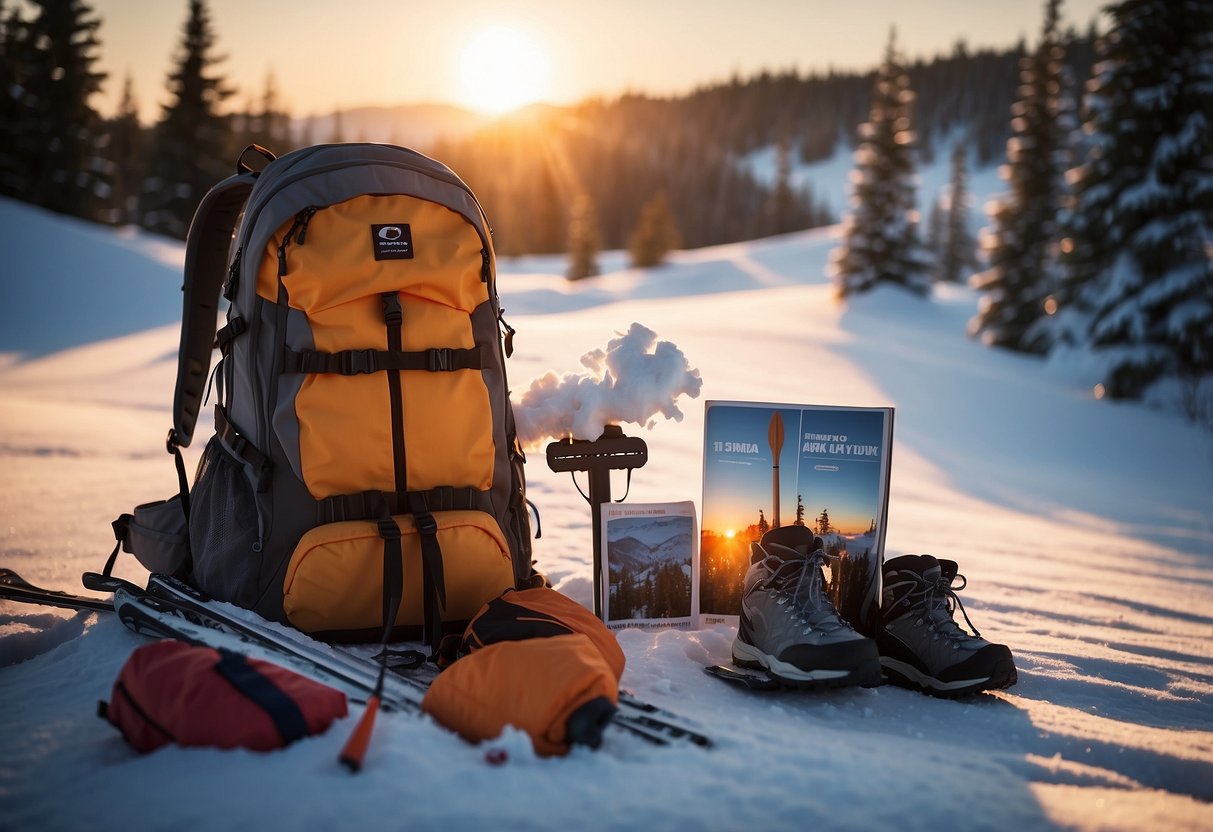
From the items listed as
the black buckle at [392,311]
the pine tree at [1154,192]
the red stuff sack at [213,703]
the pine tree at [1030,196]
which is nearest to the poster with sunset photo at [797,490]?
the black buckle at [392,311]

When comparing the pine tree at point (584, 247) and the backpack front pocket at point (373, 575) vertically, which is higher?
the pine tree at point (584, 247)

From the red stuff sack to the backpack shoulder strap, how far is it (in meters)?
1.21

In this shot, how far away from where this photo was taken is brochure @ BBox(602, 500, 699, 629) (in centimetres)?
246

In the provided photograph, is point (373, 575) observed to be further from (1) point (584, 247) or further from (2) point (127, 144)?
(2) point (127, 144)

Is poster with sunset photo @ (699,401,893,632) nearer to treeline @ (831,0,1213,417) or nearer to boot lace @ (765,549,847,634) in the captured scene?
boot lace @ (765,549,847,634)

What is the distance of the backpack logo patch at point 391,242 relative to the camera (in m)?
2.16

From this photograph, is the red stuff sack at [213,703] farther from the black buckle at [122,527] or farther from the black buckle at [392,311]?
the black buckle at [122,527]

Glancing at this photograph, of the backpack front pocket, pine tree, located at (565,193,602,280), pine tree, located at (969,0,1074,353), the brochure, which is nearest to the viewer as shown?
the backpack front pocket

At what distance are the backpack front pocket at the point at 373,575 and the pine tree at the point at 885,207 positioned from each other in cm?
1622

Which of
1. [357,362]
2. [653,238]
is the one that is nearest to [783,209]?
[653,238]

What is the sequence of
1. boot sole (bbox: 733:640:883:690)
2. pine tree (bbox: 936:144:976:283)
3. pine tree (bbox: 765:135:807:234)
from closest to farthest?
boot sole (bbox: 733:640:883:690)
pine tree (bbox: 936:144:976:283)
pine tree (bbox: 765:135:807:234)

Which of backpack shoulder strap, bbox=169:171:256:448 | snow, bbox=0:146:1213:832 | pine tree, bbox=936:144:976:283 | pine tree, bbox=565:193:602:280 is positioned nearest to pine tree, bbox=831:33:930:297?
snow, bbox=0:146:1213:832

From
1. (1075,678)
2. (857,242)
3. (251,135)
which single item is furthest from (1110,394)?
(251,135)

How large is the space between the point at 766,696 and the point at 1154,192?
12.1 metres
